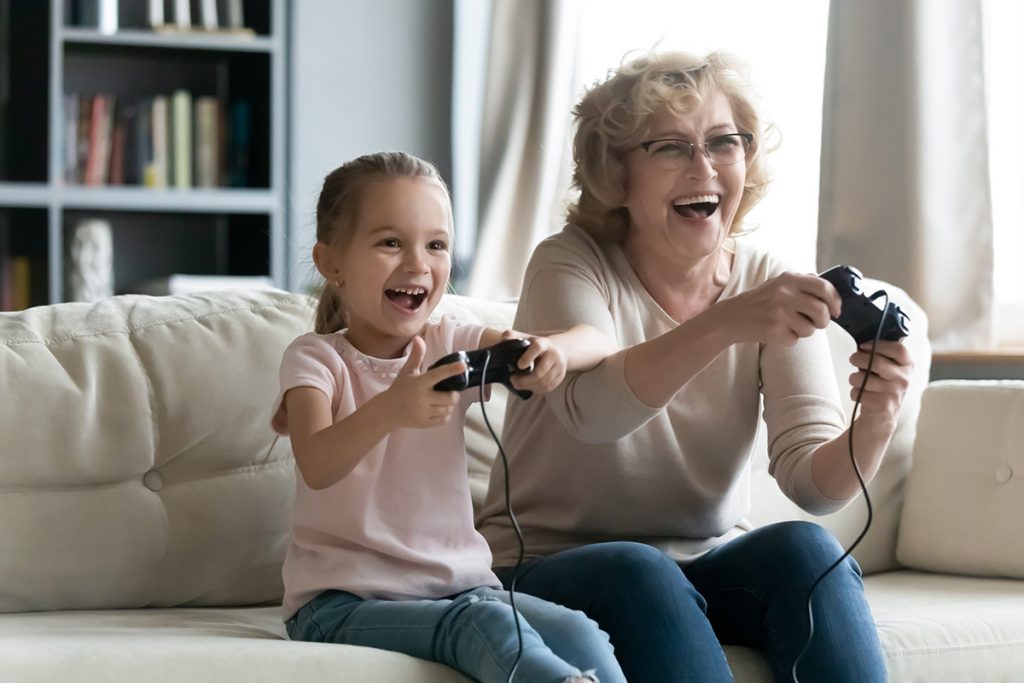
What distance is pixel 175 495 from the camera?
1.88 metres

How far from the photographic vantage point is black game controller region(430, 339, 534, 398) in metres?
1.45

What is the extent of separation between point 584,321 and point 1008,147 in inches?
61.5

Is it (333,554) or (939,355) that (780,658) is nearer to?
(333,554)

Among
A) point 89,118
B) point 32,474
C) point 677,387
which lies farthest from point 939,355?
point 89,118

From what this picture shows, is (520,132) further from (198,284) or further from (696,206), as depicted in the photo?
(696,206)

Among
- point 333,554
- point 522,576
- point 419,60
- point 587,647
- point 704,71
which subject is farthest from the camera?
point 419,60

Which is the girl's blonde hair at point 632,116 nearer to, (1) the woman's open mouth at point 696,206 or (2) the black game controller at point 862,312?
(1) the woman's open mouth at point 696,206

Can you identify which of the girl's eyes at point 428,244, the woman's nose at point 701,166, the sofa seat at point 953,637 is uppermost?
the woman's nose at point 701,166

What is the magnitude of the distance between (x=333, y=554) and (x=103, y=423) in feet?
1.49

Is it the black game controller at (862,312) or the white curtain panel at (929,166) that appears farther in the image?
the white curtain panel at (929,166)

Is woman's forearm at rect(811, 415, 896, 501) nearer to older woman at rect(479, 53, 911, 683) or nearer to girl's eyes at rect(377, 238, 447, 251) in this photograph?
older woman at rect(479, 53, 911, 683)

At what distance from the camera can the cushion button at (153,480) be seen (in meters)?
1.88

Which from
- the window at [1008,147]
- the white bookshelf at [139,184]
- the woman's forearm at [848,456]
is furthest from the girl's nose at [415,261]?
the white bookshelf at [139,184]

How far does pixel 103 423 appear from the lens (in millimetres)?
1849
